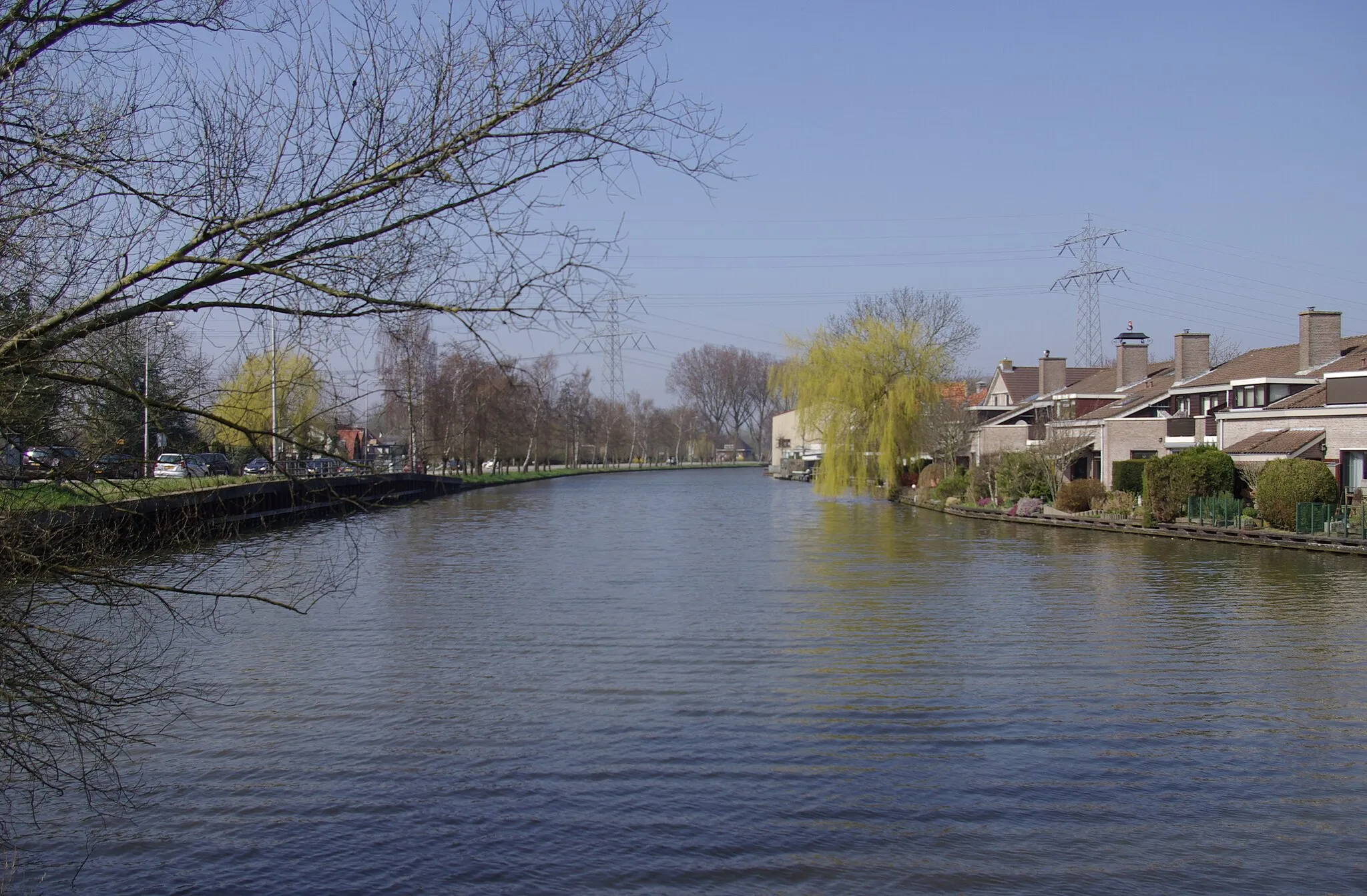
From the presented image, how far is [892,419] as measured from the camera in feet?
179

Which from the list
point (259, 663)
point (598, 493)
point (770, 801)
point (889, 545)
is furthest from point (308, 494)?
point (598, 493)

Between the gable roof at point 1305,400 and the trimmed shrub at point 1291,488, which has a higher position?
the gable roof at point 1305,400

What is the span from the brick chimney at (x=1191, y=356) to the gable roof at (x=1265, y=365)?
3.41 feet

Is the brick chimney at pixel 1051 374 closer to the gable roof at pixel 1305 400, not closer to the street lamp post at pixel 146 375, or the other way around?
the gable roof at pixel 1305 400

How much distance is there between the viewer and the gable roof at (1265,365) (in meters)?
39.9

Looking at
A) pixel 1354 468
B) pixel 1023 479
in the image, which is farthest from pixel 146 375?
pixel 1023 479

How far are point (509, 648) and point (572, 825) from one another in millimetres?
6995

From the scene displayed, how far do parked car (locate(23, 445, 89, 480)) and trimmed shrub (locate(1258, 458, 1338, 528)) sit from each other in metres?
30.4

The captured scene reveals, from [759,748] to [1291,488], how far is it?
2425 cm

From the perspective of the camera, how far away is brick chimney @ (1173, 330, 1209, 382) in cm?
4709

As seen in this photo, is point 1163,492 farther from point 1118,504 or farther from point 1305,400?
point 1305,400

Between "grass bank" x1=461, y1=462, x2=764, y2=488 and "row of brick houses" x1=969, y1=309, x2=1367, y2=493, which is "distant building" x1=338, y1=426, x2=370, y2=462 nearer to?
"row of brick houses" x1=969, y1=309, x2=1367, y2=493

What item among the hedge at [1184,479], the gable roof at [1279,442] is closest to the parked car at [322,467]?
the gable roof at [1279,442]

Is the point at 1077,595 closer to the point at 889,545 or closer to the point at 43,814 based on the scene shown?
the point at 889,545
